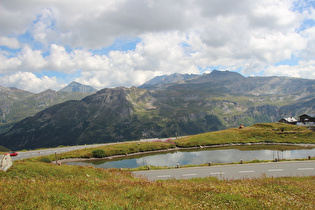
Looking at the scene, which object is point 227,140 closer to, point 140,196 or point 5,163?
point 5,163

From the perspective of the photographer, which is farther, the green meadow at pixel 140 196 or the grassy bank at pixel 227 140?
the grassy bank at pixel 227 140

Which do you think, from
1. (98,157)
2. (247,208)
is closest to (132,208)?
(247,208)

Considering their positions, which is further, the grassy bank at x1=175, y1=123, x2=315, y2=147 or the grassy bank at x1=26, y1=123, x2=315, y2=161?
the grassy bank at x1=175, y1=123, x2=315, y2=147

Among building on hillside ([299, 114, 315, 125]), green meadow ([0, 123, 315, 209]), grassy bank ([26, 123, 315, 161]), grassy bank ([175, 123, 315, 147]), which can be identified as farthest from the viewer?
building on hillside ([299, 114, 315, 125])

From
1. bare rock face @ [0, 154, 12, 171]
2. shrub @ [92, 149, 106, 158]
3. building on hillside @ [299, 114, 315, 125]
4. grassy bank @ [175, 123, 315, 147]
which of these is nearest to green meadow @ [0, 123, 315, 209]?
bare rock face @ [0, 154, 12, 171]

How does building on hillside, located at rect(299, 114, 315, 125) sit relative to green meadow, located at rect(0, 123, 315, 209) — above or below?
below

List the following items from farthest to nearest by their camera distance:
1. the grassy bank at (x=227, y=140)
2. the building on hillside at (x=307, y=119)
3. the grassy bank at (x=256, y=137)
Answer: the building on hillside at (x=307, y=119), the grassy bank at (x=256, y=137), the grassy bank at (x=227, y=140)

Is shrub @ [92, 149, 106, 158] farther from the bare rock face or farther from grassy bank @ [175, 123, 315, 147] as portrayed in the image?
the bare rock face

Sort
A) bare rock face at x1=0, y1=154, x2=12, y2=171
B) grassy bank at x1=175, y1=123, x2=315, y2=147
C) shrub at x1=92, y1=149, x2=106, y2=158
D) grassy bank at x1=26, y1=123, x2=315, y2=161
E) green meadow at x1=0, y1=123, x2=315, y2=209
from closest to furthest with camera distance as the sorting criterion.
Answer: green meadow at x1=0, y1=123, x2=315, y2=209
bare rock face at x1=0, y1=154, x2=12, y2=171
shrub at x1=92, y1=149, x2=106, y2=158
grassy bank at x1=26, y1=123, x2=315, y2=161
grassy bank at x1=175, y1=123, x2=315, y2=147

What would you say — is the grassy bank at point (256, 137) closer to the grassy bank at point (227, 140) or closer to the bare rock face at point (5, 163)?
the grassy bank at point (227, 140)

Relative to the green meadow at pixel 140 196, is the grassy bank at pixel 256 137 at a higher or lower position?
lower

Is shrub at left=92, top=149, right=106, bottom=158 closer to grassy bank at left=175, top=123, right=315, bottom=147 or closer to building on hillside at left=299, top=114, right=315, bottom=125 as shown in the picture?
grassy bank at left=175, top=123, right=315, bottom=147

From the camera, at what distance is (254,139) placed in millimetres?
103375

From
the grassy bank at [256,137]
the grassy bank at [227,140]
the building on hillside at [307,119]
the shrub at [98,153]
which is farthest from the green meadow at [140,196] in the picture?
the building on hillside at [307,119]
